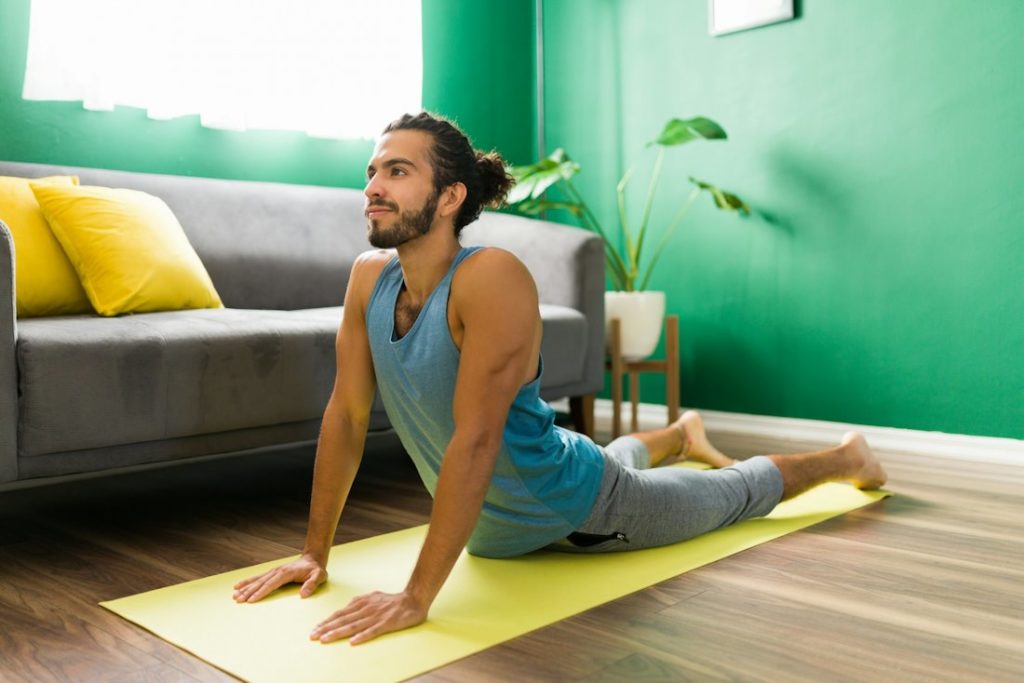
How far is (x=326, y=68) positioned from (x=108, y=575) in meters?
2.12

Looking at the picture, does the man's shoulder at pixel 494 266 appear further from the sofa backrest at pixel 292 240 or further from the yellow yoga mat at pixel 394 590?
the sofa backrest at pixel 292 240

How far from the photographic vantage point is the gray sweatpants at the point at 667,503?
1717 mm

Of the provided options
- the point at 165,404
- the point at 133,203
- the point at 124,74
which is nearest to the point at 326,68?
the point at 124,74

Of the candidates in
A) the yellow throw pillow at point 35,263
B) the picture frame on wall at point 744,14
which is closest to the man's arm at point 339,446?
the yellow throw pillow at point 35,263

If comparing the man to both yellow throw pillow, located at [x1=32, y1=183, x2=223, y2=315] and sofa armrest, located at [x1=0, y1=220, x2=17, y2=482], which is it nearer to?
sofa armrest, located at [x1=0, y1=220, x2=17, y2=482]

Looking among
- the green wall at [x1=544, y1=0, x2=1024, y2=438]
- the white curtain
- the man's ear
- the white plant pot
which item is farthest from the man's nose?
the green wall at [x1=544, y1=0, x2=1024, y2=438]

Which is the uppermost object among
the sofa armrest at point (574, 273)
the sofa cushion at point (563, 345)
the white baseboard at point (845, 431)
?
the sofa armrest at point (574, 273)

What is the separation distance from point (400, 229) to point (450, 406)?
0.99ft

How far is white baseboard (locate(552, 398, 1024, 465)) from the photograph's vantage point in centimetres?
285

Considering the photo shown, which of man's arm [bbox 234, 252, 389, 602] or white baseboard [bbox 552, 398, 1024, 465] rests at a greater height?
man's arm [bbox 234, 252, 389, 602]

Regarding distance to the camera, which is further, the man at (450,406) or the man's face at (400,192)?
the man's face at (400,192)

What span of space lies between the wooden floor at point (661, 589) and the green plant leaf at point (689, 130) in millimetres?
1323

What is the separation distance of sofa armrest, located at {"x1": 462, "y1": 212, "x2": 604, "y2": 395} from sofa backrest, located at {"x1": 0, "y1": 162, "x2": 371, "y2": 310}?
55 cm

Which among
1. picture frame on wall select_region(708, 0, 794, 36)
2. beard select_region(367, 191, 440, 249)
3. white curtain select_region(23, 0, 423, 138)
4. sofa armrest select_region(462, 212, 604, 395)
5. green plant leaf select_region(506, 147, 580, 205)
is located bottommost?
sofa armrest select_region(462, 212, 604, 395)
